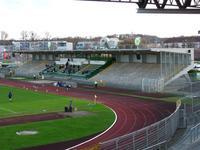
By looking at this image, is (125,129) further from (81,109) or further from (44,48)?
(44,48)

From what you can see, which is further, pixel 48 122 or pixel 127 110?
pixel 127 110

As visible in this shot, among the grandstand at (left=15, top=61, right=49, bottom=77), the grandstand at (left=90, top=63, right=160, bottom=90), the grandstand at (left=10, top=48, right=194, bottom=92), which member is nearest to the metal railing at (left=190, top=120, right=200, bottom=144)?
the grandstand at (left=10, top=48, right=194, bottom=92)

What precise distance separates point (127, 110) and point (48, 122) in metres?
10.0

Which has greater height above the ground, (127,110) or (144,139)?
(144,139)

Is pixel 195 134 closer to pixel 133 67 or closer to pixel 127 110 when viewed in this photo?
pixel 127 110

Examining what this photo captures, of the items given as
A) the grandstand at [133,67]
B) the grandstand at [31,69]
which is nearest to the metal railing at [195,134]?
the grandstand at [133,67]

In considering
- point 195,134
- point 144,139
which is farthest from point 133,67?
point 144,139

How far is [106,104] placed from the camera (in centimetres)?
4597

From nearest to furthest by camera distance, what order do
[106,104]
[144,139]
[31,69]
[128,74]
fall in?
[144,139]
[106,104]
[128,74]
[31,69]

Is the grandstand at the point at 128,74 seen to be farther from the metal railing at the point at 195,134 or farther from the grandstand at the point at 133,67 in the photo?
the metal railing at the point at 195,134

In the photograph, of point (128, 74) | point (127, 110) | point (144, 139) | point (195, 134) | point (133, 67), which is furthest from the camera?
point (133, 67)

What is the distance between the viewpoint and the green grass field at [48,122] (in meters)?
27.3

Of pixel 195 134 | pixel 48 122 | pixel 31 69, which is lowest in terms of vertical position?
pixel 48 122

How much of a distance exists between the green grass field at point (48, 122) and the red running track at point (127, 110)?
49.9 inches
